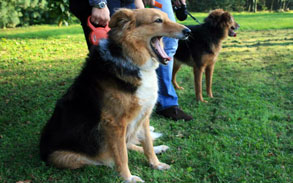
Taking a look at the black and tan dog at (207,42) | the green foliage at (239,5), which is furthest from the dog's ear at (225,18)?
the green foliage at (239,5)

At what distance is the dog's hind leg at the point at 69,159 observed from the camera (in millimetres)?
2797

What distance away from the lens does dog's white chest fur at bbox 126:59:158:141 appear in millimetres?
2613

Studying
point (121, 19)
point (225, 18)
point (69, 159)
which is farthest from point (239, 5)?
point (69, 159)

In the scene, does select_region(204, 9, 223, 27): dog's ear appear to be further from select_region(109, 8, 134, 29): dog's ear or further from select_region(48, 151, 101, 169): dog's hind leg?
select_region(48, 151, 101, 169): dog's hind leg

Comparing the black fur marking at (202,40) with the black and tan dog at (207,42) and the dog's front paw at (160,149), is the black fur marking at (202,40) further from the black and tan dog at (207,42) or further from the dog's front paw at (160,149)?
the dog's front paw at (160,149)

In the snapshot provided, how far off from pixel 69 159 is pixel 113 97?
870 mm

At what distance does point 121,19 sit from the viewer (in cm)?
252

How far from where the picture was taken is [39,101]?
532 centimetres

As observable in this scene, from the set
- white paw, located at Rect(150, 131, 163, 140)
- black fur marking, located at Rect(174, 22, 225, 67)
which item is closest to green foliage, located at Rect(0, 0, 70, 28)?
black fur marking, located at Rect(174, 22, 225, 67)

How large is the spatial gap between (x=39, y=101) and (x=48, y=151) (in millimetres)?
2723

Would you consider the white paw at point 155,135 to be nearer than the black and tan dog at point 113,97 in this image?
No

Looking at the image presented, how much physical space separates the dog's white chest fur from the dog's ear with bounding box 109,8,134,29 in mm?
504

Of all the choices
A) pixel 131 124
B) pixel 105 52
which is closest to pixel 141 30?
pixel 105 52

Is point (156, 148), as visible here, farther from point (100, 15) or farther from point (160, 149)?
point (100, 15)
